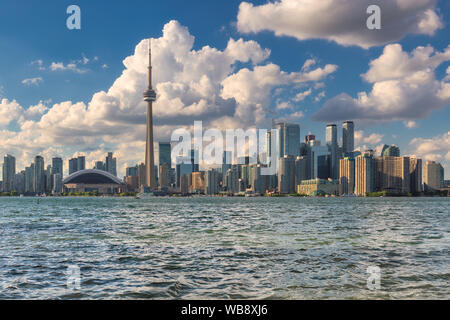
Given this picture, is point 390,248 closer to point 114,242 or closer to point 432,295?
point 432,295

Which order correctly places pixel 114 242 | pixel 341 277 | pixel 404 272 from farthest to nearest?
1. pixel 114 242
2. pixel 404 272
3. pixel 341 277

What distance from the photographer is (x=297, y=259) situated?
2570 centimetres

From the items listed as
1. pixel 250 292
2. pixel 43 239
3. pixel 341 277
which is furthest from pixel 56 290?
pixel 43 239

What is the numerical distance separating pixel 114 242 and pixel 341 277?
21029 mm

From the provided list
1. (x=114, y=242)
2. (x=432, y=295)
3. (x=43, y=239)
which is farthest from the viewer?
(x=43, y=239)
